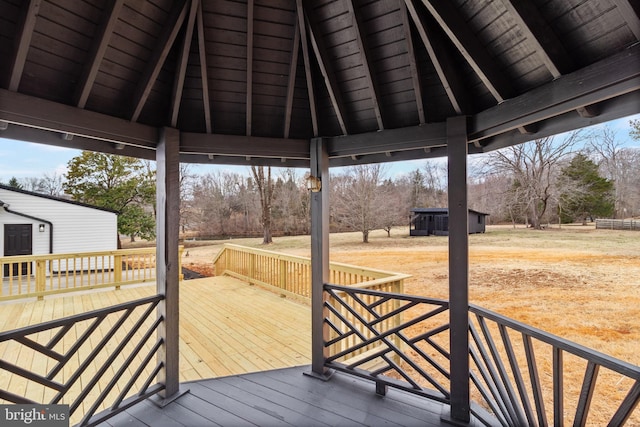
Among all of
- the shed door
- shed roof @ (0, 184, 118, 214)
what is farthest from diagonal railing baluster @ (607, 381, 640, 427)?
the shed door

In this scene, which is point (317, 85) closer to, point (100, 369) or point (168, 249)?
point (168, 249)

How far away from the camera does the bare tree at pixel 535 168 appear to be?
12.6 ft

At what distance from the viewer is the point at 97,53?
195 centimetres

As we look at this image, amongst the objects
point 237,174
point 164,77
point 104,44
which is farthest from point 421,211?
point 237,174

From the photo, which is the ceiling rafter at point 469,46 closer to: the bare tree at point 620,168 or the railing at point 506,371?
the railing at point 506,371

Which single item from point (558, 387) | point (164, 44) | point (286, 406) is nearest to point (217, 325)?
point (286, 406)

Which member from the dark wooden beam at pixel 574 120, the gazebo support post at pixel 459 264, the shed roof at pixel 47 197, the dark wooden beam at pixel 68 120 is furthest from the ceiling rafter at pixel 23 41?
the shed roof at pixel 47 197

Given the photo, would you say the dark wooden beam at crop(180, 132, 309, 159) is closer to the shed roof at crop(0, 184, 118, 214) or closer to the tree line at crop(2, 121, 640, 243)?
the tree line at crop(2, 121, 640, 243)

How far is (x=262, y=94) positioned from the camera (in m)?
2.94

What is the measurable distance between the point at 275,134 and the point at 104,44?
Result: 1.58 meters

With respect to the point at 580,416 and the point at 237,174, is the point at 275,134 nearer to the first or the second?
the point at 580,416

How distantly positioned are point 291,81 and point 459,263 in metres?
2.29

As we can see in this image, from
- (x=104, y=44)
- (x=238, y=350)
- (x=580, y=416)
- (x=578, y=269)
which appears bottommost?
(x=238, y=350)

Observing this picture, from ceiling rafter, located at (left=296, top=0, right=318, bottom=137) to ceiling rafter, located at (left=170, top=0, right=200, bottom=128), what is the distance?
800 mm
